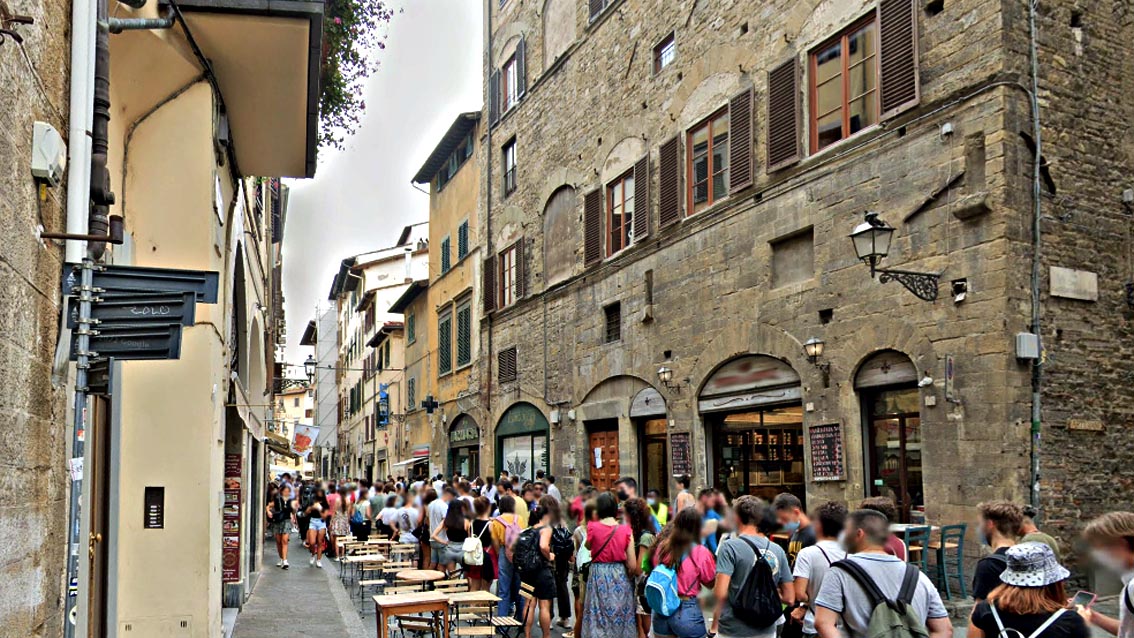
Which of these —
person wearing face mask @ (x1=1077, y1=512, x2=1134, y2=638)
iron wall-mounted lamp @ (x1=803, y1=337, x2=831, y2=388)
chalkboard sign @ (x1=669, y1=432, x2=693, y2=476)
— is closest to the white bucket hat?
person wearing face mask @ (x1=1077, y1=512, x2=1134, y2=638)

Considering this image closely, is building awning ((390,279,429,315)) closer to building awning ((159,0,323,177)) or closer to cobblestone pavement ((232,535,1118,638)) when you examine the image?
cobblestone pavement ((232,535,1118,638))

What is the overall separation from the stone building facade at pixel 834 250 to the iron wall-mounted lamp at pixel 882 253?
22cm

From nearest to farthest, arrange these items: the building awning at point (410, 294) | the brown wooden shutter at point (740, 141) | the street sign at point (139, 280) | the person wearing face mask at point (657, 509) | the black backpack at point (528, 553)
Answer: the street sign at point (139, 280)
the black backpack at point (528, 553)
the person wearing face mask at point (657, 509)
the brown wooden shutter at point (740, 141)
the building awning at point (410, 294)

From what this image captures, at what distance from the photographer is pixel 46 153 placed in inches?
171

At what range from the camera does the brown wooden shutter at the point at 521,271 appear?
26656 millimetres

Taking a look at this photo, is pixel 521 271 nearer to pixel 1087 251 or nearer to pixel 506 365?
pixel 506 365

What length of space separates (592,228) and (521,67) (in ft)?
23.3

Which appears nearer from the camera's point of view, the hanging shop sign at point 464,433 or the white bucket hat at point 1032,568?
the white bucket hat at point 1032,568

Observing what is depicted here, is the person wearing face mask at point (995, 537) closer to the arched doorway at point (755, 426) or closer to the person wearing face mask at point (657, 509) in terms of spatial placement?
the person wearing face mask at point (657, 509)

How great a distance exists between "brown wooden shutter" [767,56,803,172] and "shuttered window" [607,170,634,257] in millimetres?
5077

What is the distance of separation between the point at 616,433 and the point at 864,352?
831 cm

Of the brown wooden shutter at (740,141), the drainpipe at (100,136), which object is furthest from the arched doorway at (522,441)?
the drainpipe at (100,136)

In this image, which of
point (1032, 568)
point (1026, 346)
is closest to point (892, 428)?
point (1026, 346)

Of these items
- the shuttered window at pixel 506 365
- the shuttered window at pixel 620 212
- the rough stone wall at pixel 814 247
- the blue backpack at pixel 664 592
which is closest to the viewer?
Result: the blue backpack at pixel 664 592
